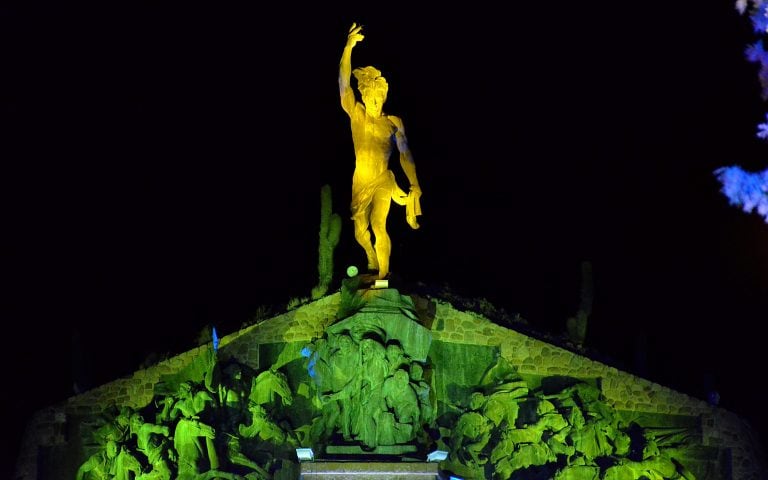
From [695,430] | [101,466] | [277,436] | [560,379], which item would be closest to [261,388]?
[277,436]

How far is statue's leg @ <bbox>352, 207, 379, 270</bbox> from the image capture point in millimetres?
29547

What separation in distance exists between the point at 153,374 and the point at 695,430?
926cm

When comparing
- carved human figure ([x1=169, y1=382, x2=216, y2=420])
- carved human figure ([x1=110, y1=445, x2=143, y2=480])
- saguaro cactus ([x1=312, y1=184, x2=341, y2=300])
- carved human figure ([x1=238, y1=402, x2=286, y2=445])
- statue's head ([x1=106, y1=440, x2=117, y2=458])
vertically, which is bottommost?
carved human figure ([x1=110, y1=445, x2=143, y2=480])

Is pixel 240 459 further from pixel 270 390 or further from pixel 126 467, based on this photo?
pixel 126 467

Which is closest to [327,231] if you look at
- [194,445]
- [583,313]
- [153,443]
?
[583,313]

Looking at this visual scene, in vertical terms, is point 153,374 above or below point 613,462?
above

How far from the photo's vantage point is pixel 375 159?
29.5 metres

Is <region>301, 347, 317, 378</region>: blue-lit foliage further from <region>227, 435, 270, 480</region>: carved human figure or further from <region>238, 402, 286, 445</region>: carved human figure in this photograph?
<region>227, 435, 270, 480</region>: carved human figure

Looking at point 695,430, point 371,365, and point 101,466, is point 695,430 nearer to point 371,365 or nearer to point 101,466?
point 371,365

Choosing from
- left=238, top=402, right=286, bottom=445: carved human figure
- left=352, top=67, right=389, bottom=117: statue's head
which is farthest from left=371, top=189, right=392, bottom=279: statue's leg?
left=238, top=402, right=286, bottom=445: carved human figure

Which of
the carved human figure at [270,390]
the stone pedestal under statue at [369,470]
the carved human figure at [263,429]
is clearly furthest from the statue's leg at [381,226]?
the stone pedestal under statue at [369,470]

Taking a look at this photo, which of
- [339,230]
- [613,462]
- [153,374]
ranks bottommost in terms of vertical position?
[613,462]

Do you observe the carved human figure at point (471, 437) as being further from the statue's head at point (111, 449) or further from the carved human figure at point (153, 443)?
the statue's head at point (111, 449)

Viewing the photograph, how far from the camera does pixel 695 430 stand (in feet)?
99.3
